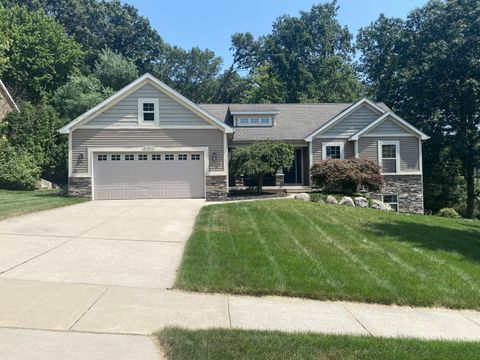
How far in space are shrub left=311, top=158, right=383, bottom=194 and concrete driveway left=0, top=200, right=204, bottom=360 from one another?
28.1 ft

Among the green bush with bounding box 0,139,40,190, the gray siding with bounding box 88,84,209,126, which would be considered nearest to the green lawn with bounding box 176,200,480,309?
the gray siding with bounding box 88,84,209,126

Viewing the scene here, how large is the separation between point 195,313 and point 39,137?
24.4 meters

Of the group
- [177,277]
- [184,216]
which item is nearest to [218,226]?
[184,216]

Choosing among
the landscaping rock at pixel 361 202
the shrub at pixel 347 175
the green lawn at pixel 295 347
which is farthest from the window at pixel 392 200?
the green lawn at pixel 295 347

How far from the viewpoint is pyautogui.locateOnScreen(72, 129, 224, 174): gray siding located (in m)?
17.9

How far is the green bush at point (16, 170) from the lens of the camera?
73.7ft

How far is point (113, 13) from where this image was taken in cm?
4838

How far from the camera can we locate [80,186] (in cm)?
1777

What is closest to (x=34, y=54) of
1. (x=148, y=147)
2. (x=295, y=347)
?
(x=148, y=147)

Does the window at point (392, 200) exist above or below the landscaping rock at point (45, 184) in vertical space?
below

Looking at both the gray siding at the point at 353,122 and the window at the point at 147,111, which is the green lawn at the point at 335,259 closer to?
the window at the point at 147,111

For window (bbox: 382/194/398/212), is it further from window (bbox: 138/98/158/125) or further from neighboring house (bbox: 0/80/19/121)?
neighboring house (bbox: 0/80/19/121)

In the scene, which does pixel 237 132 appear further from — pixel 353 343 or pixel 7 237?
pixel 353 343

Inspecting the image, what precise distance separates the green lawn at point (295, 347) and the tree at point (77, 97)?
96.7 feet
